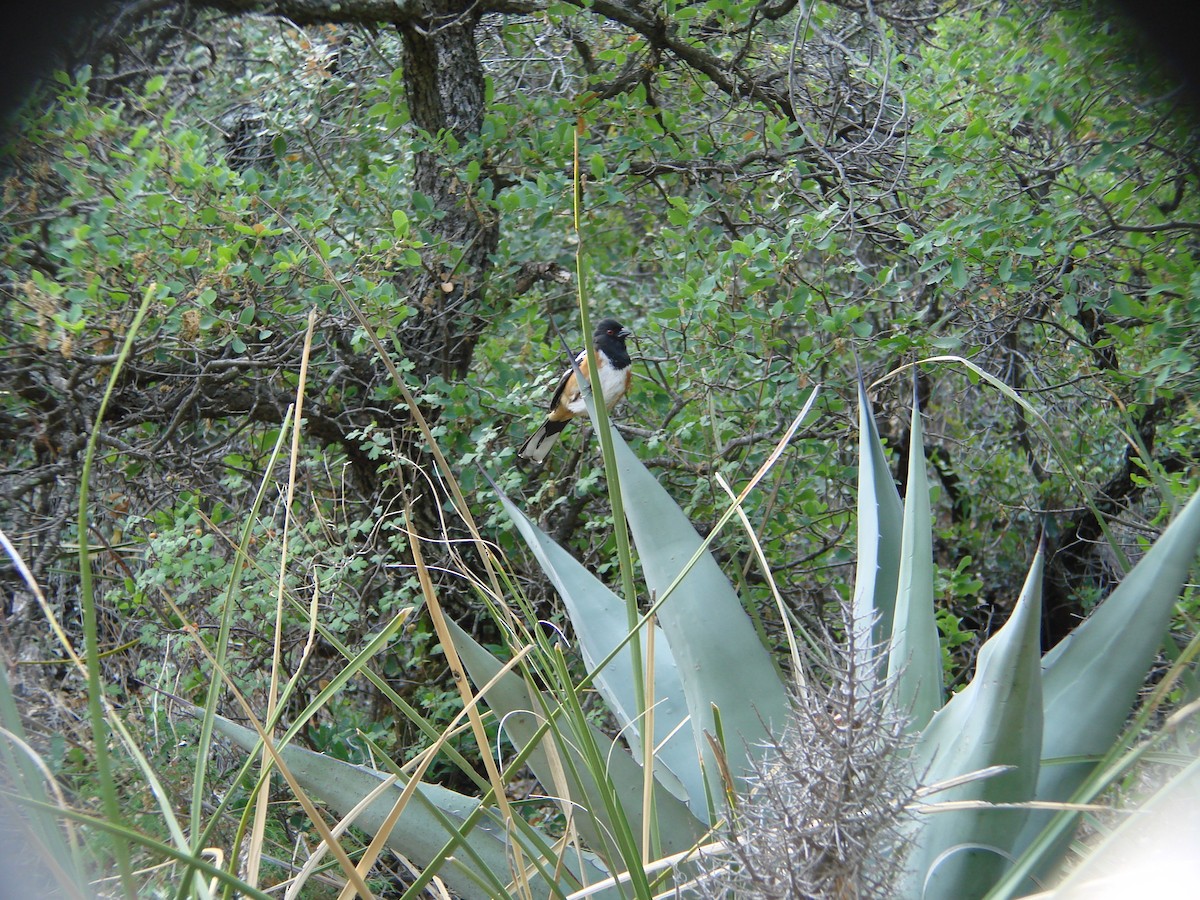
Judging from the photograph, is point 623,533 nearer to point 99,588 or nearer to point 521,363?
point 521,363

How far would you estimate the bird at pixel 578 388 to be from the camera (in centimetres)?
271

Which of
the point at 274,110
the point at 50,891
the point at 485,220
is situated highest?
the point at 274,110

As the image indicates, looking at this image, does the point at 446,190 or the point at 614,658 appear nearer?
the point at 614,658

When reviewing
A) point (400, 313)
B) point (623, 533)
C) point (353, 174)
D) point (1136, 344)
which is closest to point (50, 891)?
point (623, 533)

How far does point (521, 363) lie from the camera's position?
9.96ft

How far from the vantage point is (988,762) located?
0.78 metres

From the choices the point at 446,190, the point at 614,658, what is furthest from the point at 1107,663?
the point at 446,190

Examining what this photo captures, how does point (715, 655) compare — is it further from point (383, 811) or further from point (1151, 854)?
point (1151, 854)

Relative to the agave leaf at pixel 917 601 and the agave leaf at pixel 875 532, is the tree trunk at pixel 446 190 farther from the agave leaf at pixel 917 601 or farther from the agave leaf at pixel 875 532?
the agave leaf at pixel 917 601

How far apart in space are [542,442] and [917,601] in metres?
1.91

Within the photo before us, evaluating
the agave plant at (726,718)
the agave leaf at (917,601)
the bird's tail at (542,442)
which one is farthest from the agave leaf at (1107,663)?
the bird's tail at (542,442)

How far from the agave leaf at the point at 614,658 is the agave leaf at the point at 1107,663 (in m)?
0.46

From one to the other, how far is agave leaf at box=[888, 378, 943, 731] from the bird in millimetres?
1500

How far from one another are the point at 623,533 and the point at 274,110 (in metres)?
2.81
